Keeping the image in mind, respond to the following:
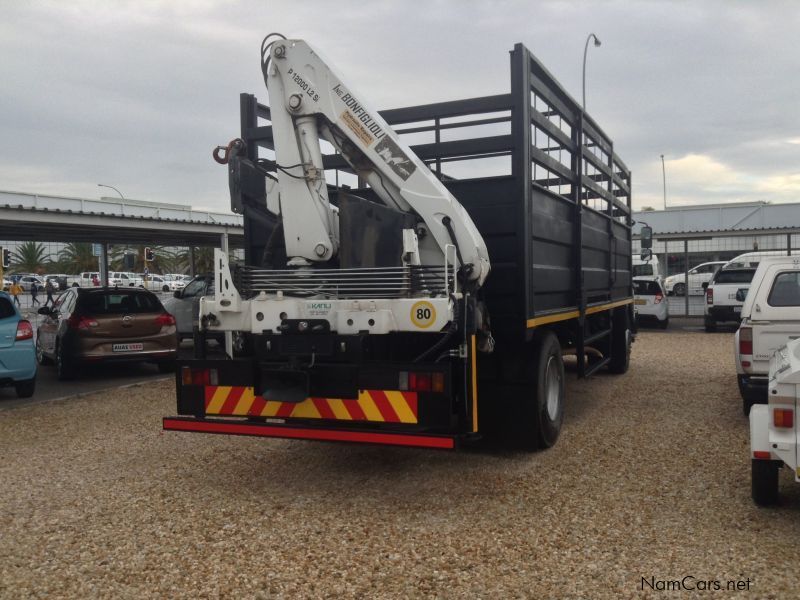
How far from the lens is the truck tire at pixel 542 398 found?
5.49m

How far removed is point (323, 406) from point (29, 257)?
59076 millimetres

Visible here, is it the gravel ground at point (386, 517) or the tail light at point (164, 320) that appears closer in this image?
the gravel ground at point (386, 517)

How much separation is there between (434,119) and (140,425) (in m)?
4.42

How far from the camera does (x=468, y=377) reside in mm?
4590

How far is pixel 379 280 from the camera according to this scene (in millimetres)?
4703

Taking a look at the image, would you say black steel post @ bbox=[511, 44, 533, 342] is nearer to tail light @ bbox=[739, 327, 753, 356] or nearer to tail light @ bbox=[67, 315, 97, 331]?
tail light @ bbox=[739, 327, 753, 356]

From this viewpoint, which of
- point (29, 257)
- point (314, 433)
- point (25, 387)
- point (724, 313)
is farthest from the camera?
point (29, 257)

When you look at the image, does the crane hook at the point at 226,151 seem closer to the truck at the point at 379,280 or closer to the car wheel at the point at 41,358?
the truck at the point at 379,280

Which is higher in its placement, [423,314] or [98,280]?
[98,280]

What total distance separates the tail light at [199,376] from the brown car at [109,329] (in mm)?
6355

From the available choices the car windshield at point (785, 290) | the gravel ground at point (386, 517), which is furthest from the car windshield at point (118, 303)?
the car windshield at point (785, 290)

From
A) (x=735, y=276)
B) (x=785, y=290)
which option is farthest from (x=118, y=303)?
(x=735, y=276)

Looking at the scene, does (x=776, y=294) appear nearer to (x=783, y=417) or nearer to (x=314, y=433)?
(x=783, y=417)

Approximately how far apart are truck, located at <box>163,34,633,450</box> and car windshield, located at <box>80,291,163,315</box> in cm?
594
